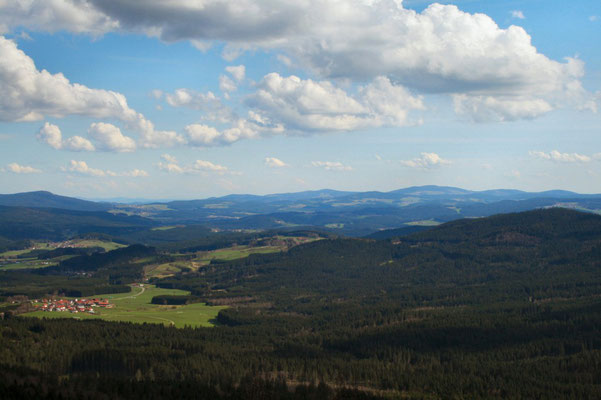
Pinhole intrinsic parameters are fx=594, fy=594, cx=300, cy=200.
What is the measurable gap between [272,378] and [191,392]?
91.7ft

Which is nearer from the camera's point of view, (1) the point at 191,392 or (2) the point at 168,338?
(1) the point at 191,392

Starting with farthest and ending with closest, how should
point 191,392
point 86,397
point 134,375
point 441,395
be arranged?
point 134,375 → point 441,395 → point 191,392 → point 86,397

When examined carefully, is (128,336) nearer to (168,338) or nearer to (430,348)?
(168,338)

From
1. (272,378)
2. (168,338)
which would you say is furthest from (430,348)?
(168,338)

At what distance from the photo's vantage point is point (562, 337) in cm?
18562

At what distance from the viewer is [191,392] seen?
127 metres

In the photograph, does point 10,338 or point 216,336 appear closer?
point 10,338

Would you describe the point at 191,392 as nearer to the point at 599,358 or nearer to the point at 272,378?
the point at 272,378

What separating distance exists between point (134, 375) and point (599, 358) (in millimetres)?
123544

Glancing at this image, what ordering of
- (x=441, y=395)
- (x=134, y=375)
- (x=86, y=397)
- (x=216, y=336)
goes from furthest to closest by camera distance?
1. (x=216, y=336)
2. (x=134, y=375)
3. (x=441, y=395)
4. (x=86, y=397)

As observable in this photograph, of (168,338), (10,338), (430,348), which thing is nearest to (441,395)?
(430,348)

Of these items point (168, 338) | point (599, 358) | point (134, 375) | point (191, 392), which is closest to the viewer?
point (191, 392)

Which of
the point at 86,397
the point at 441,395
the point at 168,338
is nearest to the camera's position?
the point at 86,397

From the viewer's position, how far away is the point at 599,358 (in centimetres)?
16188
